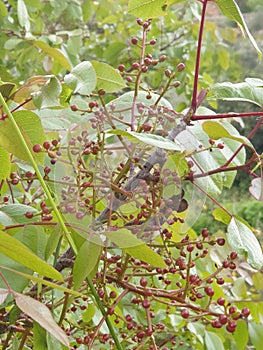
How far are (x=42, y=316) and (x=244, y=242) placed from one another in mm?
189

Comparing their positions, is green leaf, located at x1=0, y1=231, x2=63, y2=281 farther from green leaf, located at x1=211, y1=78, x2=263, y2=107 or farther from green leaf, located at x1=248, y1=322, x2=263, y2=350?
green leaf, located at x1=248, y1=322, x2=263, y2=350

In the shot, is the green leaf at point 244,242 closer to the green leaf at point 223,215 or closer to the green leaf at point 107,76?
the green leaf at point 223,215

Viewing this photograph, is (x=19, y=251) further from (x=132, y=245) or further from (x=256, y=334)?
(x=256, y=334)

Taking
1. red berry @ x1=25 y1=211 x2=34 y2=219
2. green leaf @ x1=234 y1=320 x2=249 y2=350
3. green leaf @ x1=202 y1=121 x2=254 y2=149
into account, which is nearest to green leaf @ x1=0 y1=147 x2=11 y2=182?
red berry @ x1=25 y1=211 x2=34 y2=219

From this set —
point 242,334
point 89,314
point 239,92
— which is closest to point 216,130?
point 239,92

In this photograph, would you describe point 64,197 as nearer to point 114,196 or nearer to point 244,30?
point 114,196

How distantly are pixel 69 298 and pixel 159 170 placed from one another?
3.8 inches

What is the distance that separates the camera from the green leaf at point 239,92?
438 mm

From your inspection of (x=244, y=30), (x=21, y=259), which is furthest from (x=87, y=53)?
(x=21, y=259)

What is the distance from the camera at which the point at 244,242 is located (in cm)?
45

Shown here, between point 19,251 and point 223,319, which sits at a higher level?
point 19,251

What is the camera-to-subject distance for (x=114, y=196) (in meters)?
0.39

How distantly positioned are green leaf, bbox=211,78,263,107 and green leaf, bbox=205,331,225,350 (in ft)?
1.20

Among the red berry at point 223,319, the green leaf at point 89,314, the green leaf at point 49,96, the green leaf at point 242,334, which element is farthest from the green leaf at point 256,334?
the green leaf at point 49,96
